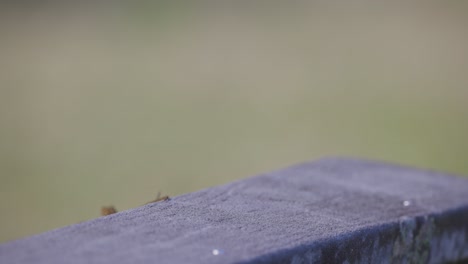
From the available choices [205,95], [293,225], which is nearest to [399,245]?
[293,225]

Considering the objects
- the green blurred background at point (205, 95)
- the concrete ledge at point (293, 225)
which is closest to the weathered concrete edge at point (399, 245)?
the concrete ledge at point (293, 225)

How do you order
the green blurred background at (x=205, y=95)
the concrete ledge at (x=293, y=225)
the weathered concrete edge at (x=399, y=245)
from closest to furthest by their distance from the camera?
the concrete ledge at (x=293, y=225) → the weathered concrete edge at (x=399, y=245) → the green blurred background at (x=205, y=95)

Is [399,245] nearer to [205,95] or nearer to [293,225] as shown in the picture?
[293,225]

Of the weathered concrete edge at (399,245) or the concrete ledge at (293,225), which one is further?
the weathered concrete edge at (399,245)

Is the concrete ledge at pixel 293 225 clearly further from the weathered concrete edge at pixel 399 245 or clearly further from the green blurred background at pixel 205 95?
the green blurred background at pixel 205 95

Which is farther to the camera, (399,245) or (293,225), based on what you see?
(399,245)

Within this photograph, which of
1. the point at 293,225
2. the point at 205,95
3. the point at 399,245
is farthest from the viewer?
the point at 205,95

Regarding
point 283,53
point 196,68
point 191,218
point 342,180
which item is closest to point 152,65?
point 196,68

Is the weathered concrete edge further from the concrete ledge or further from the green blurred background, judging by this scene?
the green blurred background
